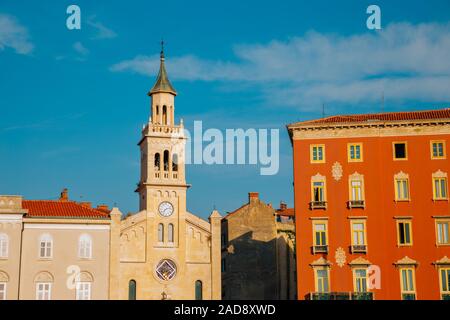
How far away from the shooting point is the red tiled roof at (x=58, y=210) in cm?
7204

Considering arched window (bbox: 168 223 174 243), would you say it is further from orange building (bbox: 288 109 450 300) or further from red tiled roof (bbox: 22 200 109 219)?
orange building (bbox: 288 109 450 300)

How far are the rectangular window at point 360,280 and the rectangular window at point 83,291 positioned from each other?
23.4 m

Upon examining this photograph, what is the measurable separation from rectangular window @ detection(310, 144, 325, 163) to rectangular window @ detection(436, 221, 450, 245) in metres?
9.07

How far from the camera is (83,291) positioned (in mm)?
70688

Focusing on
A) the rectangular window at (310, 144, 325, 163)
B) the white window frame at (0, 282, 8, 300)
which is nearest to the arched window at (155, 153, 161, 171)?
the white window frame at (0, 282, 8, 300)

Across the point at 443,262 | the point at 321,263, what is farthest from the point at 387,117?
the point at 321,263

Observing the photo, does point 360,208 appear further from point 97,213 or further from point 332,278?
point 97,213

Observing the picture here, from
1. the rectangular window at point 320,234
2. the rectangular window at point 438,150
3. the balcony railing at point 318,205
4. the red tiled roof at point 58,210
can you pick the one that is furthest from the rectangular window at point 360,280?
the red tiled roof at point 58,210

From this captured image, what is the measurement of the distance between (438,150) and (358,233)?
8021 mm

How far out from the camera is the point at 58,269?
70.5 metres

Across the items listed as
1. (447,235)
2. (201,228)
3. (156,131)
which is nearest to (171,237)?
(201,228)

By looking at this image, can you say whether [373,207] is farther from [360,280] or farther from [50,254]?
[50,254]
